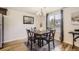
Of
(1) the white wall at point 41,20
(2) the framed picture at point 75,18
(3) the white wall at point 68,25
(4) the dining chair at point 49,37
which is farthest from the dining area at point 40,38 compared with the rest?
(2) the framed picture at point 75,18

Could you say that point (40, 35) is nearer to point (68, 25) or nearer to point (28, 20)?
point (28, 20)

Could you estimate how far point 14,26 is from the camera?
1.59 metres

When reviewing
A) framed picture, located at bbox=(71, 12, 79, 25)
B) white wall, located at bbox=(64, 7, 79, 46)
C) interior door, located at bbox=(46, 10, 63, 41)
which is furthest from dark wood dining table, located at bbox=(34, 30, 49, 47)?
framed picture, located at bbox=(71, 12, 79, 25)

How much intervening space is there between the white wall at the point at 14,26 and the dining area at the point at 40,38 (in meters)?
0.13

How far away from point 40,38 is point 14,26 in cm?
57

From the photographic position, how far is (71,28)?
157 centimetres

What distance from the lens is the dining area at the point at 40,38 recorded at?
5.21 ft

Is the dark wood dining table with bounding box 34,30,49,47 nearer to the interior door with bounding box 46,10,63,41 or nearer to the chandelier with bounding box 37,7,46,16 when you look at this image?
the interior door with bounding box 46,10,63,41

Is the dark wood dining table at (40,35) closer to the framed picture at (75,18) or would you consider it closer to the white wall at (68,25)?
the white wall at (68,25)

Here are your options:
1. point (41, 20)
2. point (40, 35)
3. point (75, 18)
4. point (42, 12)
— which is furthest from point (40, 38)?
point (75, 18)

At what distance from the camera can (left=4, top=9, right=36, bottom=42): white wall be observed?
154 centimetres

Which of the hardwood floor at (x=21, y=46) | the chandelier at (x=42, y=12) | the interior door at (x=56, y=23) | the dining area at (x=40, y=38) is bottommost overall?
the hardwood floor at (x=21, y=46)

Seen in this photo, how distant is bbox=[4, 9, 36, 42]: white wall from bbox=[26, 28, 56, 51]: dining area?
132 millimetres
